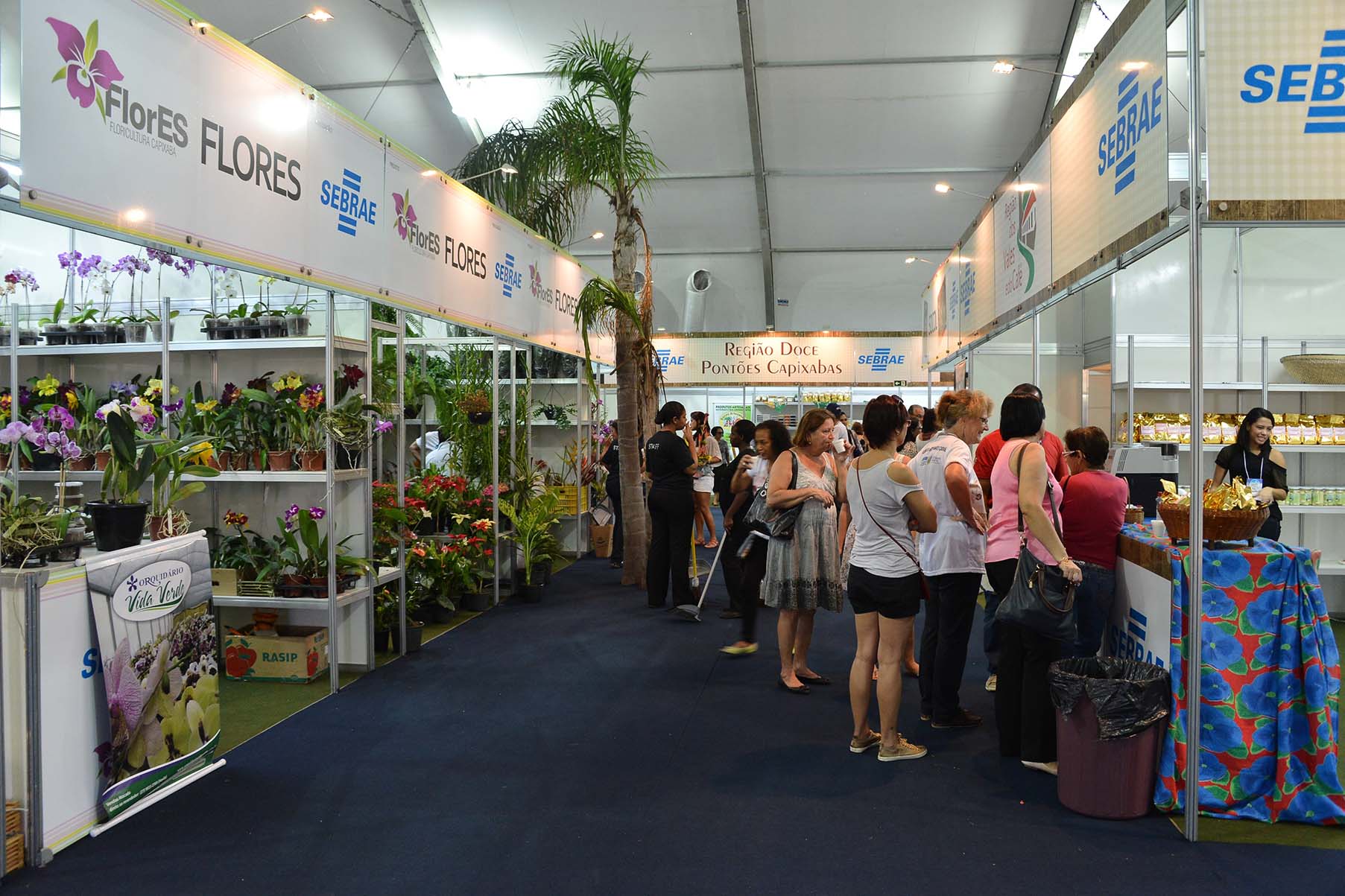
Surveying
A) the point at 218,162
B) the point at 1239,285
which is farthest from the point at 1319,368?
the point at 218,162

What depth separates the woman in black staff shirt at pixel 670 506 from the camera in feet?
22.1

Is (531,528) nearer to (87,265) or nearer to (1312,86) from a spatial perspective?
(87,265)

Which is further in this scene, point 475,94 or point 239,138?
point 475,94

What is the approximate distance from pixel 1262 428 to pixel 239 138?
18.9 ft

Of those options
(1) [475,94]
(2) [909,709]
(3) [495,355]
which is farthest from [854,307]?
(2) [909,709]

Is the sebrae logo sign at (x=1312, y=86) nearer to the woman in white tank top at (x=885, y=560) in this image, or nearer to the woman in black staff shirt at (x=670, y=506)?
the woman in white tank top at (x=885, y=560)

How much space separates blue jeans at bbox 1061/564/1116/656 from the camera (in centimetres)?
371

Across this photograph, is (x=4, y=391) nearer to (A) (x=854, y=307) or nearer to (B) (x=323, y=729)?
(B) (x=323, y=729)

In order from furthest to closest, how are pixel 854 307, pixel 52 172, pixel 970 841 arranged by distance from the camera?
pixel 854 307 < pixel 970 841 < pixel 52 172

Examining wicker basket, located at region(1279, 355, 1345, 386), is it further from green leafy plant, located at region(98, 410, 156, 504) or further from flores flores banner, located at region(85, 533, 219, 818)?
green leafy plant, located at region(98, 410, 156, 504)

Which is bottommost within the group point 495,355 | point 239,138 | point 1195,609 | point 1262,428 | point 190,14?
point 1195,609

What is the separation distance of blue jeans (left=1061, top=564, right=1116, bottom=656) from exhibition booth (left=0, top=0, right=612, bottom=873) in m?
3.48

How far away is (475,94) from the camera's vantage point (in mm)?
12141

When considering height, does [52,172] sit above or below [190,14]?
below
